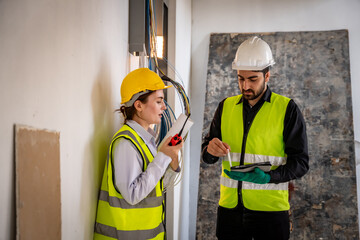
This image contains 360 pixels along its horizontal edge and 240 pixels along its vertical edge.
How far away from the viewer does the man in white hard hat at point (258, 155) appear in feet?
7.50

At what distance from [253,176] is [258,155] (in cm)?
17

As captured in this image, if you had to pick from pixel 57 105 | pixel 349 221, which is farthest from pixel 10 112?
pixel 349 221

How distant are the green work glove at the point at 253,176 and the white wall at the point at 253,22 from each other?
2.12m

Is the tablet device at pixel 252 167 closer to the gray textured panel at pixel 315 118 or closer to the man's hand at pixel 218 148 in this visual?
the man's hand at pixel 218 148

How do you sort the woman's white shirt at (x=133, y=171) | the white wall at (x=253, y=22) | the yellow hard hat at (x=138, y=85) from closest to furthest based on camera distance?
1. the woman's white shirt at (x=133, y=171)
2. the yellow hard hat at (x=138, y=85)
3. the white wall at (x=253, y=22)

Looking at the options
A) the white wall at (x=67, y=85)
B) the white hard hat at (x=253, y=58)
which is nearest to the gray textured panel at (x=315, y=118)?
the white hard hat at (x=253, y=58)

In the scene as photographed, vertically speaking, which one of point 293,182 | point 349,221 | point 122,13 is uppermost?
point 122,13

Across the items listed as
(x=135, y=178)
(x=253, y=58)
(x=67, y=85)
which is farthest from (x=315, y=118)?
(x=67, y=85)

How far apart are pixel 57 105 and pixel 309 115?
3.26 meters

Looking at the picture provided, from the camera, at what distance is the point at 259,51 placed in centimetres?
255

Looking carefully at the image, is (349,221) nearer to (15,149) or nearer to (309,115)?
(309,115)

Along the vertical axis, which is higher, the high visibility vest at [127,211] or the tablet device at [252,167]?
A: the tablet device at [252,167]

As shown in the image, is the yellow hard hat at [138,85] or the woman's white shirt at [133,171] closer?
the woman's white shirt at [133,171]

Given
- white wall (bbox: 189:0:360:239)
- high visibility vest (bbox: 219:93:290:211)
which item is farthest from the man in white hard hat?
white wall (bbox: 189:0:360:239)
